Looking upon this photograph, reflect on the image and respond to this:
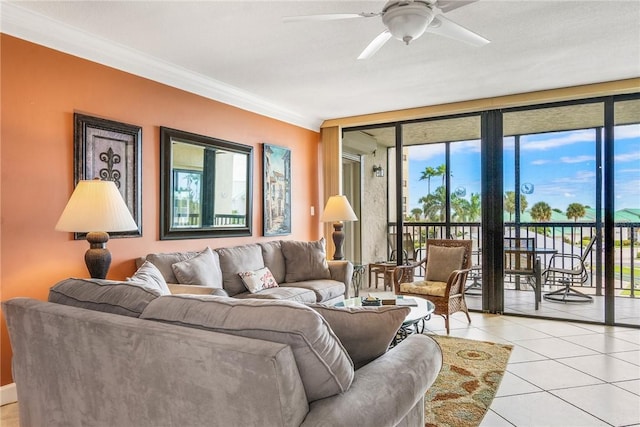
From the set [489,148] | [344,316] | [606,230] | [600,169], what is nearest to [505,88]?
[489,148]

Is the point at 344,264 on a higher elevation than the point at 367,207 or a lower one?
lower

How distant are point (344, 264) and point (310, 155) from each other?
1.87m

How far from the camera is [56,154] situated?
2.90 metres

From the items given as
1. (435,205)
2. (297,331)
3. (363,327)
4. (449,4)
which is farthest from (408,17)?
(435,205)

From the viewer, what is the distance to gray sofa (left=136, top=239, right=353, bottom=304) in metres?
3.35

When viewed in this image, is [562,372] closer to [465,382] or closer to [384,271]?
[465,382]

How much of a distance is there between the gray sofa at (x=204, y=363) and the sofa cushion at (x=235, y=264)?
6.69 feet

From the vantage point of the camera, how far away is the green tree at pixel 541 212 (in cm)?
486

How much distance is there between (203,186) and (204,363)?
307cm

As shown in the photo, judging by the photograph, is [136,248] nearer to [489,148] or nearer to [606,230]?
[489,148]

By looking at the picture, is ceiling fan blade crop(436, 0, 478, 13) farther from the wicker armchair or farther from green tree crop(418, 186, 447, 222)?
green tree crop(418, 186, 447, 222)

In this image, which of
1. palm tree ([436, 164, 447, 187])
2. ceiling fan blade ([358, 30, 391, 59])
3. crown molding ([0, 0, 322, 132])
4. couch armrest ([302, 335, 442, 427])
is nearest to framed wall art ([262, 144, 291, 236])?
crown molding ([0, 0, 322, 132])

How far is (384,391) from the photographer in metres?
1.33

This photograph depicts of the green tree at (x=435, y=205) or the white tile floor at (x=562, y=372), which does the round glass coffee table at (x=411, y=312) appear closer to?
the white tile floor at (x=562, y=372)
